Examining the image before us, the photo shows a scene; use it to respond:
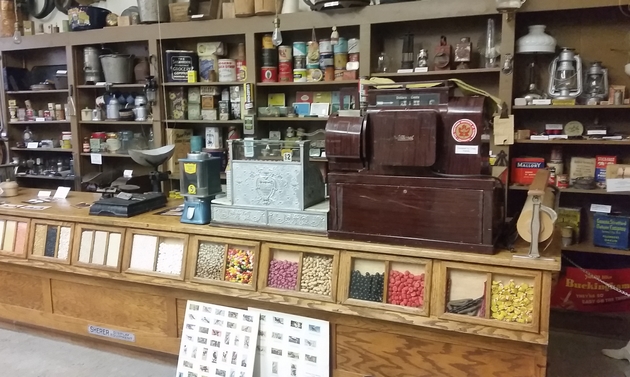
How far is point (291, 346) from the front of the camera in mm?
2193

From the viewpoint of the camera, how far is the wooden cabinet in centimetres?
266

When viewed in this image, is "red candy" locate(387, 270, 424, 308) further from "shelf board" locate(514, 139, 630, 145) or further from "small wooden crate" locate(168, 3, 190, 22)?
"small wooden crate" locate(168, 3, 190, 22)

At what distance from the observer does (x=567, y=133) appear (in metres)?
3.37

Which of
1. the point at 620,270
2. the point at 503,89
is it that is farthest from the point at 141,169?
the point at 620,270

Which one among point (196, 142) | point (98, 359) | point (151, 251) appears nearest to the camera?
point (151, 251)

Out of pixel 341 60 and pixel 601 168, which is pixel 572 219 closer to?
Result: pixel 601 168

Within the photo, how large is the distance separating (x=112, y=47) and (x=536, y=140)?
3683 mm

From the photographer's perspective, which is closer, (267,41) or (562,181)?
(562,181)

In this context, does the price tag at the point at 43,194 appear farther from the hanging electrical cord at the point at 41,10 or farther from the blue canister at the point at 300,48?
the hanging electrical cord at the point at 41,10

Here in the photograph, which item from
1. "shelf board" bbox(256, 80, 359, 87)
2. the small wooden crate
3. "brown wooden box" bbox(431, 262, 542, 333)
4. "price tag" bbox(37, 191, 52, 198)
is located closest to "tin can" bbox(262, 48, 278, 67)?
"shelf board" bbox(256, 80, 359, 87)

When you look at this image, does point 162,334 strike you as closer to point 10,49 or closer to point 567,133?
point 567,133

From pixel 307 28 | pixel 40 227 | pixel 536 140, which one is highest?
pixel 307 28

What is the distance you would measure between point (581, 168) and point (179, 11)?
10.5ft

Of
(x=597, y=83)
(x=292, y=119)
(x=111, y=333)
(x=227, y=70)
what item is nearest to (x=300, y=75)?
(x=292, y=119)
